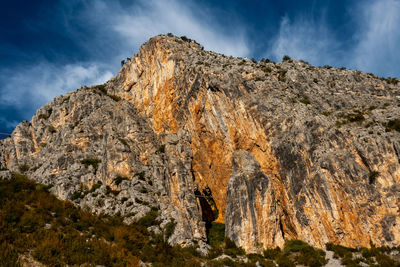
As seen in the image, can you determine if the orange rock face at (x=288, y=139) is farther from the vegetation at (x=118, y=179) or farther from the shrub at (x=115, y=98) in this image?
the vegetation at (x=118, y=179)

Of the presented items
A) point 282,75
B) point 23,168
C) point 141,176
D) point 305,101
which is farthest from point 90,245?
point 282,75

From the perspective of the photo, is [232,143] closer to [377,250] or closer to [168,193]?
[168,193]

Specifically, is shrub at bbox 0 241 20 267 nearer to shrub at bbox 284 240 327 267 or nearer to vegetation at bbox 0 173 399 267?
vegetation at bbox 0 173 399 267

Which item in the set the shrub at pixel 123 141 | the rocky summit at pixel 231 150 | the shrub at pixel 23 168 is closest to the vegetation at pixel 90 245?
the rocky summit at pixel 231 150

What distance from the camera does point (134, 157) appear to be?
42812 millimetres

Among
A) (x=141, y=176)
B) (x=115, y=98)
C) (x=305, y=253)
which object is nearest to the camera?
(x=305, y=253)

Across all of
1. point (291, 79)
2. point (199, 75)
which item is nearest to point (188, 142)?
point (199, 75)

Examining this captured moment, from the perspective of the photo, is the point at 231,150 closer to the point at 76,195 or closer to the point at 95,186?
the point at 95,186

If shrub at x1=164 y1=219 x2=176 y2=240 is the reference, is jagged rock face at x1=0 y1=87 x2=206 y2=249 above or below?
above

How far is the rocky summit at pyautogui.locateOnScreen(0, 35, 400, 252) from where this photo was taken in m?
28.2

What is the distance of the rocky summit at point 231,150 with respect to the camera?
92.6 ft

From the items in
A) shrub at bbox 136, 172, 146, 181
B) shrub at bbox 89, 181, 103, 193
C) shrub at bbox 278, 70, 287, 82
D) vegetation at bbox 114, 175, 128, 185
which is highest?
shrub at bbox 278, 70, 287, 82

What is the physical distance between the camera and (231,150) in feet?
123

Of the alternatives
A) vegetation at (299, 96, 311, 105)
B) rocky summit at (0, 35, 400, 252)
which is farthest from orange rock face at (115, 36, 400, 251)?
vegetation at (299, 96, 311, 105)
